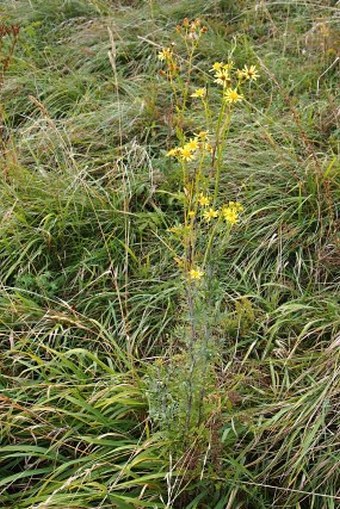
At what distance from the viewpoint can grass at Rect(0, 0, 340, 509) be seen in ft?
6.21

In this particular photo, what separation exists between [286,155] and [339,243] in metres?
0.57

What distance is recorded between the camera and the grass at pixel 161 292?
1894 mm

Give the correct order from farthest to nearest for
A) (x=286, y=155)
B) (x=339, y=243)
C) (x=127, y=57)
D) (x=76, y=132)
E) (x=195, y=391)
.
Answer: (x=127, y=57) < (x=76, y=132) < (x=286, y=155) < (x=339, y=243) < (x=195, y=391)

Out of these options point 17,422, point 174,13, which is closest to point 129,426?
point 17,422

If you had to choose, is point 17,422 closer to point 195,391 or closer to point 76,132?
point 195,391

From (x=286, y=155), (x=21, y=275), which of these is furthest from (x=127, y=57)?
(x=21, y=275)

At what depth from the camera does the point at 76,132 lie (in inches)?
133

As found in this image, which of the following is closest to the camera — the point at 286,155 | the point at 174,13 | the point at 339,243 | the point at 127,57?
the point at 339,243

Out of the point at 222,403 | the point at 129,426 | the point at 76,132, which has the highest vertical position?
the point at 76,132

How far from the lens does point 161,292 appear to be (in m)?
2.53

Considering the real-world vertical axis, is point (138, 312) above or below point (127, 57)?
below

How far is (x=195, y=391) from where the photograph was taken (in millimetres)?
1832

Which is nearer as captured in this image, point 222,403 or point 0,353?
point 222,403

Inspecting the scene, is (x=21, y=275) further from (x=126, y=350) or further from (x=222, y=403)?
(x=222, y=403)
